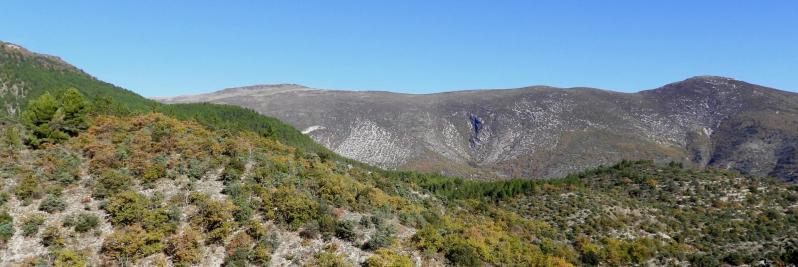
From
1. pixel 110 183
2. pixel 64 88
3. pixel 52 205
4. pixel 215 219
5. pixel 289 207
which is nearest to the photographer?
pixel 215 219

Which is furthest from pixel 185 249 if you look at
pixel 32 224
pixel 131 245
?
pixel 32 224

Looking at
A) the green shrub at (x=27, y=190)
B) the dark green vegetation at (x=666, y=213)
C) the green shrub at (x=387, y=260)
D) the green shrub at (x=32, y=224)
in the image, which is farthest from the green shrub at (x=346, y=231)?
the dark green vegetation at (x=666, y=213)

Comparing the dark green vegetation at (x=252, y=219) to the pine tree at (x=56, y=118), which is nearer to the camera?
the dark green vegetation at (x=252, y=219)

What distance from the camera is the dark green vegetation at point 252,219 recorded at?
99.4 ft

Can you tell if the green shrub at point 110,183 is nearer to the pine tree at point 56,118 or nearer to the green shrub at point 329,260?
the pine tree at point 56,118

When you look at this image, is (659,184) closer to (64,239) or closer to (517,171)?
(64,239)

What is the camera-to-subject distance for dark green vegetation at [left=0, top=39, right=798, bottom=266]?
99.4 ft

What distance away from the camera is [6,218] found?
30.4 meters

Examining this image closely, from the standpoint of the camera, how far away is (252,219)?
33.8 metres

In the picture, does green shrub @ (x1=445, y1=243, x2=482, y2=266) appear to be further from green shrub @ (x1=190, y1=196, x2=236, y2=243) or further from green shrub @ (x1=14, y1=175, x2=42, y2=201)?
green shrub @ (x1=14, y1=175, x2=42, y2=201)

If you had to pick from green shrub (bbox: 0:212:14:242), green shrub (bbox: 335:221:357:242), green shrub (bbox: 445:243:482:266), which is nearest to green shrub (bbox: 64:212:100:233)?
green shrub (bbox: 0:212:14:242)

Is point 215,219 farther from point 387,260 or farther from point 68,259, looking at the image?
point 387,260

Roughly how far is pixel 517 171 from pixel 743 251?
14626 centimetres

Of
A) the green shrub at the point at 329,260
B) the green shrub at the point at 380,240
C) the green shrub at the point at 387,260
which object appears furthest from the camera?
the green shrub at the point at 380,240
